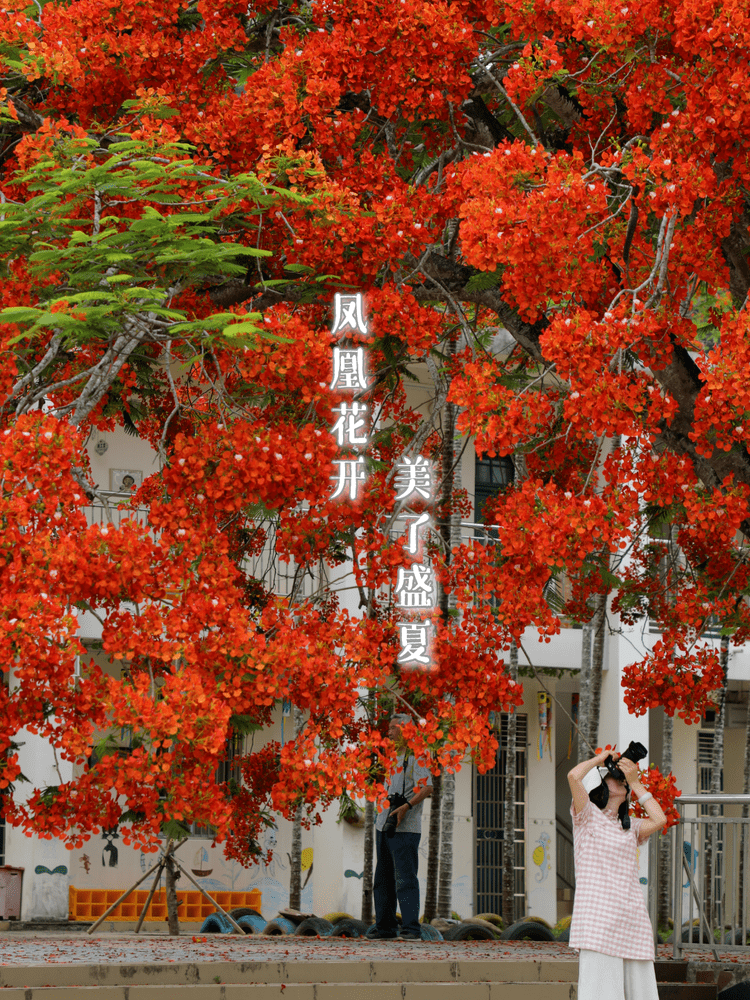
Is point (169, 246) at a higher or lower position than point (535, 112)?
lower

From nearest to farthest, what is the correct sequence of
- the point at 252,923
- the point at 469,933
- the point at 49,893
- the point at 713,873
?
1. the point at 713,873
2. the point at 469,933
3. the point at 252,923
4. the point at 49,893

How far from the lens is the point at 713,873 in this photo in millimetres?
8625

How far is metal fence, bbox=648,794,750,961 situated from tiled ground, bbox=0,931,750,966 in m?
0.13

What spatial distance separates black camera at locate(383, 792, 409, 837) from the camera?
966 centimetres

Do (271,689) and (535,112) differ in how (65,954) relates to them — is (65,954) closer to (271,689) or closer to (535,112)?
(271,689)

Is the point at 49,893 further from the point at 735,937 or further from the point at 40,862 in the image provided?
the point at 735,937

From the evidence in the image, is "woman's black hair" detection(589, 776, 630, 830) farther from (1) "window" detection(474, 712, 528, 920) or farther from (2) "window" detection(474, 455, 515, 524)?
(2) "window" detection(474, 455, 515, 524)

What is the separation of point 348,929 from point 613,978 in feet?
18.8

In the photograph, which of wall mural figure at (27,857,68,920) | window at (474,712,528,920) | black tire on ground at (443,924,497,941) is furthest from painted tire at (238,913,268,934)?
window at (474,712,528,920)

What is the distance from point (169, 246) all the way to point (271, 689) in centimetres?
231

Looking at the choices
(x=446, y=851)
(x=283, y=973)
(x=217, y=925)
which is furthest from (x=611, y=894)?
(x=446, y=851)

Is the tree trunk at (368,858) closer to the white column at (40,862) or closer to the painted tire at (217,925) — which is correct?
the painted tire at (217,925)

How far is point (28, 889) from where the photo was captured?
15508mm

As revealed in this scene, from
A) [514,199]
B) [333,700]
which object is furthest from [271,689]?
[514,199]
